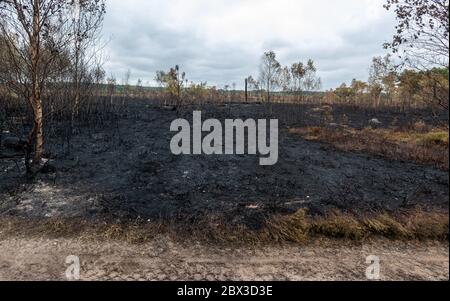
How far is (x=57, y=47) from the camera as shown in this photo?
6.21 meters

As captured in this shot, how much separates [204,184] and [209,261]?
111 inches

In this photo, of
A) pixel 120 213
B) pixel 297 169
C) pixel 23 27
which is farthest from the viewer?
pixel 297 169

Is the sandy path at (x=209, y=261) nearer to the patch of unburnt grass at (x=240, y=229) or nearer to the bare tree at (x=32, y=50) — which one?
the patch of unburnt grass at (x=240, y=229)

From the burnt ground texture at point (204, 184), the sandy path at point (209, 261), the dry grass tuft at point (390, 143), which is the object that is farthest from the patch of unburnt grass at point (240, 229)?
the dry grass tuft at point (390, 143)

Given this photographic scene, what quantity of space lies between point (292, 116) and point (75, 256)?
14997mm

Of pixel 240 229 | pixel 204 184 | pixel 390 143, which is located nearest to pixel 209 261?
pixel 240 229

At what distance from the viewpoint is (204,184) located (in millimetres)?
6359

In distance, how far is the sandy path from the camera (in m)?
3.31

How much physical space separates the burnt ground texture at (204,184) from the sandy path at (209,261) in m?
0.75

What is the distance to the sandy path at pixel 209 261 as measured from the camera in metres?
3.31

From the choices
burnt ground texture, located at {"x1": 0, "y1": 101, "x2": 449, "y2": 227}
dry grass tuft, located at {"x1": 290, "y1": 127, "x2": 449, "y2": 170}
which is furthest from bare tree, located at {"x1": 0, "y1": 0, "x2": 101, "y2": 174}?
dry grass tuft, located at {"x1": 290, "y1": 127, "x2": 449, "y2": 170}

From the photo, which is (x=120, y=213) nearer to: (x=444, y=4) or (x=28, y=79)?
(x=28, y=79)

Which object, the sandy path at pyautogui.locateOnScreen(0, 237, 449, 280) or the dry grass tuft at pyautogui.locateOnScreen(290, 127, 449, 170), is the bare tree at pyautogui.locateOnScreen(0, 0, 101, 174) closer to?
the sandy path at pyautogui.locateOnScreen(0, 237, 449, 280)
